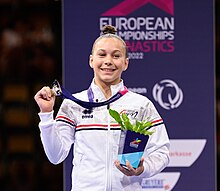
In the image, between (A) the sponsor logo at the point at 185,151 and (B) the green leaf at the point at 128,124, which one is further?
(A) the sponsor logo at the point at 185,151

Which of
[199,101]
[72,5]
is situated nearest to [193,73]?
[199,101]

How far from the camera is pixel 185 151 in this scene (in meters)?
4.71

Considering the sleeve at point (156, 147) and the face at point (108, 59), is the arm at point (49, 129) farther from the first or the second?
the sleeve at point (156, 147)

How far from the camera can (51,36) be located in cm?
639

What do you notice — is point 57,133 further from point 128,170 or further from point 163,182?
point 163,182

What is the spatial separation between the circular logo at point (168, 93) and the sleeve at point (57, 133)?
4.58 ft

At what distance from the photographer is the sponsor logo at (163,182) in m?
4.70

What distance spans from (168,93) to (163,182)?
62 cm

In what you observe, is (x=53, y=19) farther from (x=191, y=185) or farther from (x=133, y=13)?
(x=191, y=185)

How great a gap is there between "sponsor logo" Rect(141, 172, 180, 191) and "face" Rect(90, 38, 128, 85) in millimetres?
1533

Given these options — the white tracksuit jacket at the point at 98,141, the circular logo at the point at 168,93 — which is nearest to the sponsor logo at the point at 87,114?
the white tracksuit jacket at the point at 98,141

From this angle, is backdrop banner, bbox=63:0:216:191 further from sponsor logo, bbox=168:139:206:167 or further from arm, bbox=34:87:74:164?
arm, bbox=34:87:74:164

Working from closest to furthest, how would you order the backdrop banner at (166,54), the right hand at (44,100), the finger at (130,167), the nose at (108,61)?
the finger at (130,167) < the right hand at (44,100) < the nose at (108,61) < the backdrop banner at (166,54)

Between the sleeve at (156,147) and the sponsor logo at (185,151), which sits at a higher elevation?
the sleeve at (156,147)
